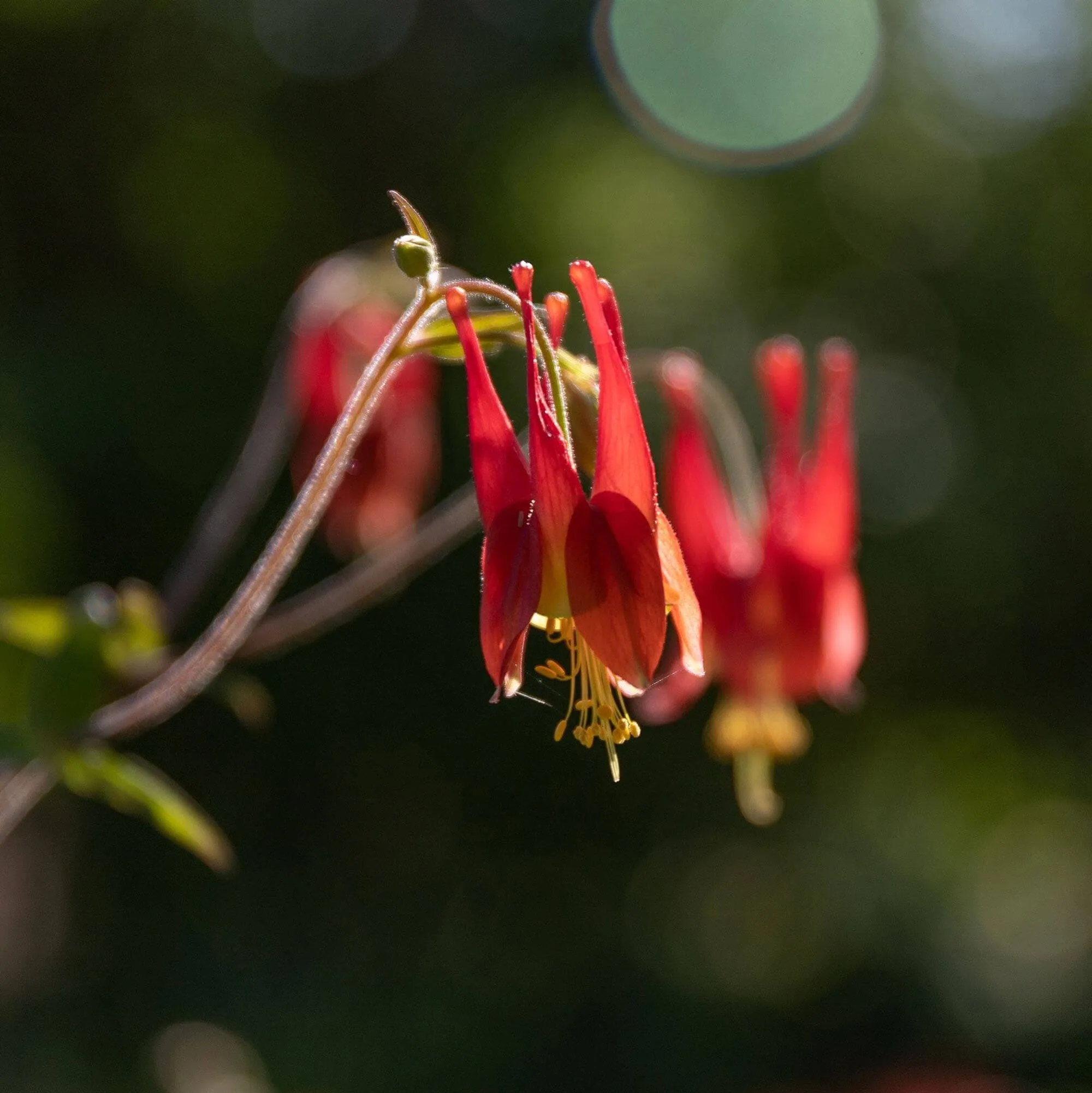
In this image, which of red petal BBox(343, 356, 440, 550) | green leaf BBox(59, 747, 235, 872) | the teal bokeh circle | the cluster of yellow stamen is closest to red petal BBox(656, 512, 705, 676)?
the cluster of yellow stamen

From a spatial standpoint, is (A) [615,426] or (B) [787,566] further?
(B) [787,566]

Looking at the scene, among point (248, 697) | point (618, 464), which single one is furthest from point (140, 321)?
point (618, 464)

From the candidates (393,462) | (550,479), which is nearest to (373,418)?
(393,462)

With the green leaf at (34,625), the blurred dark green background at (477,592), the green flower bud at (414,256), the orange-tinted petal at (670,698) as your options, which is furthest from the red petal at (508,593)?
the blurred dark green background at (477,592)

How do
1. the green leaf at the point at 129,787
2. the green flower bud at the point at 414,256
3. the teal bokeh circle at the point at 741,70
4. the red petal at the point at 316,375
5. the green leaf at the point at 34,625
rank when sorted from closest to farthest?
the green flower bud at the point at 414,256
the green leaf at the point at 129,787
the green leaf at the point at 34,625
the red petal at the point at 316,375
the teal bokeh circle at the point at 741,70

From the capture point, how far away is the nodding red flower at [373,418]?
2.30 metres

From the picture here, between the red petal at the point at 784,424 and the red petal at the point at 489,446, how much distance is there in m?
0.80

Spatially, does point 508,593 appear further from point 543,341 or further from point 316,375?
point 316,375

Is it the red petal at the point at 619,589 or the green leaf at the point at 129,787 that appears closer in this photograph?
the red petal at the point at 619,589

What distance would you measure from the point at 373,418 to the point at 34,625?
2.72ft

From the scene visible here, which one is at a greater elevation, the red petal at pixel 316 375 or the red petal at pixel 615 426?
the red petal at pixel 316 375

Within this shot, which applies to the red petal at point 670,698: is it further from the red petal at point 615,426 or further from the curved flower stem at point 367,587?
the red petal at point 615,426

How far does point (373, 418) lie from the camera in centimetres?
226

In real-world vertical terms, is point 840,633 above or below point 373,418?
below
